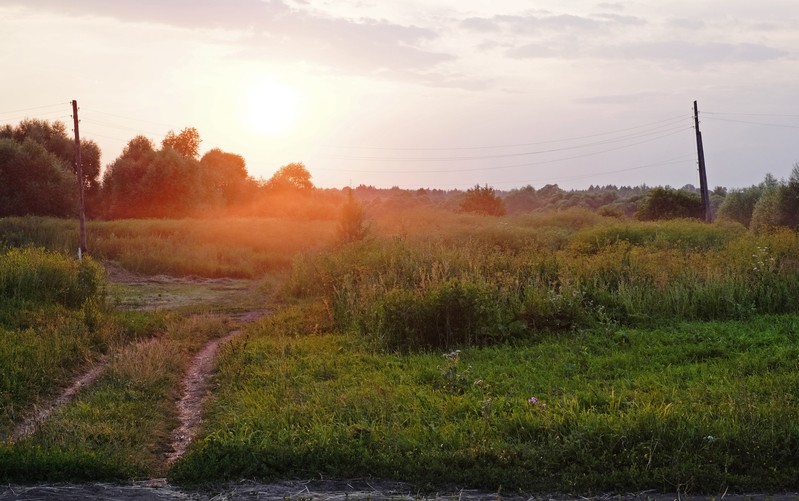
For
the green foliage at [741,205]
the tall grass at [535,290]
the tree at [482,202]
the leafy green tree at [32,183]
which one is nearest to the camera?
the tall grass at [535,290]

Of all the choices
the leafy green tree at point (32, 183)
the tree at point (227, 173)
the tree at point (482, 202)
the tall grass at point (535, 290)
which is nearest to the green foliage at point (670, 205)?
the tree at point (482, 202)

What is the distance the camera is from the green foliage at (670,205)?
47750mm

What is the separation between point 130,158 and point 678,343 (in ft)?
158

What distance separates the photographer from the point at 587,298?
12.7 meters

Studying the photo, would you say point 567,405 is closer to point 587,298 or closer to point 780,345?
point 780,345

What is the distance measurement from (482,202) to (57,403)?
52.9m

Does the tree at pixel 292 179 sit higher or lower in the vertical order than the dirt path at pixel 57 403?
higher

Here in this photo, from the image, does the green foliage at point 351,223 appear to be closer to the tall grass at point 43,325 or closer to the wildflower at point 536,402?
the tall grass at point 43,325

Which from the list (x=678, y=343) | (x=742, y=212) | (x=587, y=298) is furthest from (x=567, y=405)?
(x=742, y=212)

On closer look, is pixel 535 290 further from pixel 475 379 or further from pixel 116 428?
pixel 116 428

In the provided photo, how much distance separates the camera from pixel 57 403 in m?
9.20

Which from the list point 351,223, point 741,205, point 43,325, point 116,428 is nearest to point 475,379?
point 116,428

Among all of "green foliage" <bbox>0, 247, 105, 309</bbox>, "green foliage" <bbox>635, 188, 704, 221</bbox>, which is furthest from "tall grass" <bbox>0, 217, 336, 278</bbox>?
"green foliage" <bbox>635, 188, 704, 221</bbox>

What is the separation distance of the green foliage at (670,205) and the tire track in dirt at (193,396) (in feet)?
130
